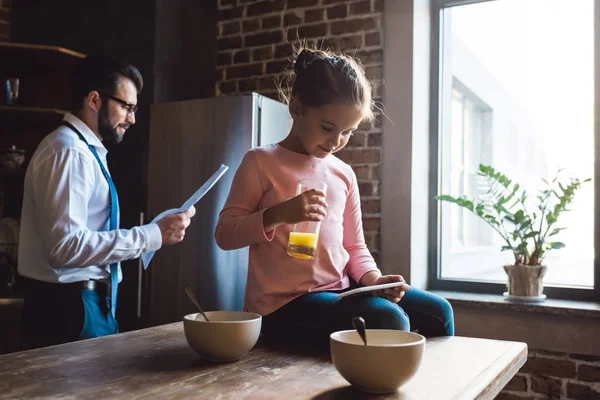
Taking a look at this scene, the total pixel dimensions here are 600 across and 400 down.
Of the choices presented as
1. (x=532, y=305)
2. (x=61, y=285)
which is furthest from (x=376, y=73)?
(x=61, y=285)

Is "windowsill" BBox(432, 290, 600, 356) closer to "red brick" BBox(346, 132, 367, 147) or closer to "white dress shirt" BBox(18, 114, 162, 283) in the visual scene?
"red brick" BBox(346, 132, 367, 147)

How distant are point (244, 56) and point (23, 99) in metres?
1.34

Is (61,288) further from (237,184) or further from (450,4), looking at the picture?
(450,4)

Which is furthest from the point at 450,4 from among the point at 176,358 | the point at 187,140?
the point at 176,358

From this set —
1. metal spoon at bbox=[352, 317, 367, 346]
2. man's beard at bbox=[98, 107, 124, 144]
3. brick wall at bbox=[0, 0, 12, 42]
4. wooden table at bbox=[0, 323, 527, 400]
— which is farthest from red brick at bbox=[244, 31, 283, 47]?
metal spoon at bbox=[352, 317, 367, 346]

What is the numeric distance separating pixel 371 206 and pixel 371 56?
0.77 m

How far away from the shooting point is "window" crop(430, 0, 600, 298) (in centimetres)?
283

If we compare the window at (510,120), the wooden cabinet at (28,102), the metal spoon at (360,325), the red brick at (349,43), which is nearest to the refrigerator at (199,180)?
the red brick at (349,43)

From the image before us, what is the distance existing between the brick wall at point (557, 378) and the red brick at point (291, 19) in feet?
6.77

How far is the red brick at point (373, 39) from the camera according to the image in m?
3.02

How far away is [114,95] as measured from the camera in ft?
7.07

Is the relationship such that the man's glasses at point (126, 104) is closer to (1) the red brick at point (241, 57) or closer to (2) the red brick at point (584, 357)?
(1) the red brick at point (241, 57)

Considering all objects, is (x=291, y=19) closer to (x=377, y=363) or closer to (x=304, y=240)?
(x=304, y=240)

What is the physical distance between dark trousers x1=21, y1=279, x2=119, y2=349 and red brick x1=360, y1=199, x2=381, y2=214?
1472mm
